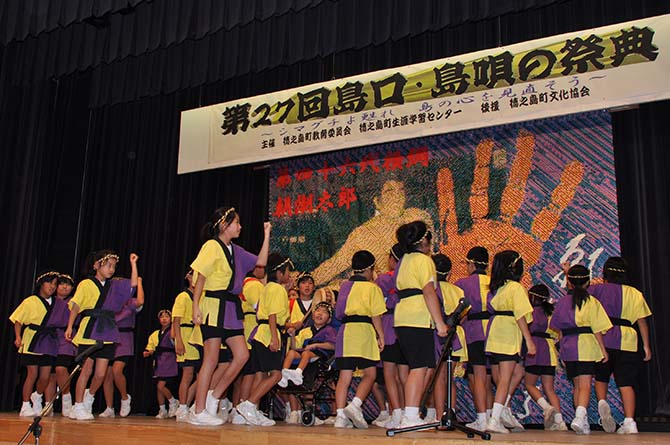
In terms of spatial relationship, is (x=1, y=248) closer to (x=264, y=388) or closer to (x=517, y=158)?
(x=264, y=388)

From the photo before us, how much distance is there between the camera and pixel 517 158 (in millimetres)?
7250

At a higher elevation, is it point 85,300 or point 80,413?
point 85,300

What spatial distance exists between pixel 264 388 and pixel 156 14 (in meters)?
A: 4.31

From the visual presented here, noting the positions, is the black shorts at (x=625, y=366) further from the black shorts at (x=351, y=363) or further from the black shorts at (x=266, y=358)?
the black shorts at (x=266, y=358)

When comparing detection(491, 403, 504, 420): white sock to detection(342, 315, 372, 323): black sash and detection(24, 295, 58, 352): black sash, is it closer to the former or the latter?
detection(342, 315, 372, 323): black sash

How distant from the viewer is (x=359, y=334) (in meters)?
5.63

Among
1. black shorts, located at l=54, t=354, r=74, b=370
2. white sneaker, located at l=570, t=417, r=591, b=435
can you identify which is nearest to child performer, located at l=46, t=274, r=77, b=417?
black shorts, located at l=54, t=354, r=74, b=370

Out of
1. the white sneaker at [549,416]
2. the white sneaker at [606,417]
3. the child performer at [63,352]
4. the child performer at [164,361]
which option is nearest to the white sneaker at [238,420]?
the child performer at [63,352]

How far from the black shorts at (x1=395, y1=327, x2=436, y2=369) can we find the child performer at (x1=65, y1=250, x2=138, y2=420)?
2692 mm

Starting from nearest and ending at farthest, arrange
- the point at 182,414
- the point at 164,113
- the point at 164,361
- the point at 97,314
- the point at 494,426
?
1. the point at 494,426
2. the point at 97,314
3. the point at 182,414
4. the point at 164,361
5. the point at 164,113

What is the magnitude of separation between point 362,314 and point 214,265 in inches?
48.7

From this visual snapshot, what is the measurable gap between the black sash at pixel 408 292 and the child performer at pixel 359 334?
585 millimetres

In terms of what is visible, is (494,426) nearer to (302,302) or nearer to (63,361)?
(302,302)

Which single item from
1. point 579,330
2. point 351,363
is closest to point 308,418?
point 351,363
